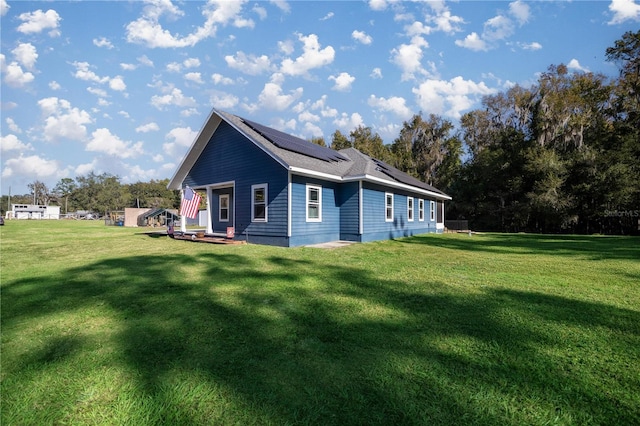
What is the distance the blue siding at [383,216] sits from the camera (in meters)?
12.8

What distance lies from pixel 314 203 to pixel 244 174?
323cm

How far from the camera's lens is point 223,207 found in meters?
14.8

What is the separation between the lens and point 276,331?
323 centimetres

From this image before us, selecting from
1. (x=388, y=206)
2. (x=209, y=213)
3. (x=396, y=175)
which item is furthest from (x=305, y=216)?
(x=396, y=175)

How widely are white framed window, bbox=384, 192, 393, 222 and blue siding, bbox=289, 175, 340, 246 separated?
2875 millimetres

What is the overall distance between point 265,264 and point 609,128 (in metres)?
28.6

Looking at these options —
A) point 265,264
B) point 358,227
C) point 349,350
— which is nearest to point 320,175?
point 358,227

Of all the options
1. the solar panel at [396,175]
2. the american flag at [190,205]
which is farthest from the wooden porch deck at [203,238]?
the solar panel at [396,175]

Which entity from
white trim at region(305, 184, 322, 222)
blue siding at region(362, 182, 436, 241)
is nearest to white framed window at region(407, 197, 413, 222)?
blue siding at region(362, 182, 436, 241)

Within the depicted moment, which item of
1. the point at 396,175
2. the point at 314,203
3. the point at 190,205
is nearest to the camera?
the point at 314,203

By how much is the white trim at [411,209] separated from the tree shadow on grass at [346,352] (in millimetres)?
12531

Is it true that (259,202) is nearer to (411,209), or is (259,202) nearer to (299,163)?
(299,163)

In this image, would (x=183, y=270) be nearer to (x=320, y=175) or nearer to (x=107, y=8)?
(x=320, y=175)

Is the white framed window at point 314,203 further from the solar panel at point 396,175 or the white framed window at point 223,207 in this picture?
the white framed window at point 223,207
